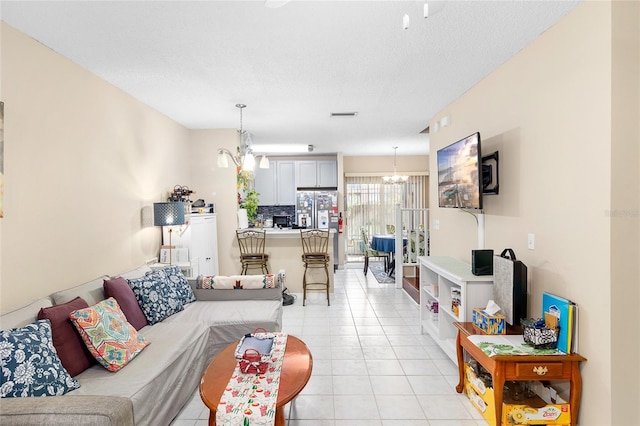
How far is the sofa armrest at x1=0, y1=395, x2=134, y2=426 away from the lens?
1.34 m

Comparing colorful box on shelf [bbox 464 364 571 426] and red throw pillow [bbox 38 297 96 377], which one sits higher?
red throw pillow [bbox 38 297 96 377]

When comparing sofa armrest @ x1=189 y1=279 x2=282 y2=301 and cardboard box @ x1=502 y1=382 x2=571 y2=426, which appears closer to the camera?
cardboard box @ x1=502 y1=382 x2=571 y2=426

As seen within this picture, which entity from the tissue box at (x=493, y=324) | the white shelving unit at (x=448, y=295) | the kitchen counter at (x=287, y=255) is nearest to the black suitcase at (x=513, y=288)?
the tissue box at (x=493, y=324)

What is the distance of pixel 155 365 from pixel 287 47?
2378 millimetres

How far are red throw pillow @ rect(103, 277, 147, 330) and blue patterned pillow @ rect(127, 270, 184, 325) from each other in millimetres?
55

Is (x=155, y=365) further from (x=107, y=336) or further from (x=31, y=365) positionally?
(x=31, y=365)

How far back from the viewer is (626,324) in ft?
6.03

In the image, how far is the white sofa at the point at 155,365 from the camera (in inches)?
54.2

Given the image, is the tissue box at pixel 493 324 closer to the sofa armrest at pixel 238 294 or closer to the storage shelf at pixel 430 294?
the storage shelf at pixel 430 294

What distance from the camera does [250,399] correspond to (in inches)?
69.0

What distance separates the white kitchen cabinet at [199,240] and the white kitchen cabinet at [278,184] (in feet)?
8.51

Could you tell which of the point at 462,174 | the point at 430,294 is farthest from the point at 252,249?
the point at 462,174

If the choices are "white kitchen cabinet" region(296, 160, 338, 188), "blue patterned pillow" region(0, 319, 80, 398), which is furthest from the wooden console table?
"white kitchen cabinet" region(296, 160, 338, 188)

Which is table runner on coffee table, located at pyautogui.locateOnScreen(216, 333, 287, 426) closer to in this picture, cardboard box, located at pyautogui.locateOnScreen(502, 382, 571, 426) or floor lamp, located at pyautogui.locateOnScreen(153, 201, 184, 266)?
cardboard box, located at pyautogui.locateOnScreen(502, 382, 571, 426)
